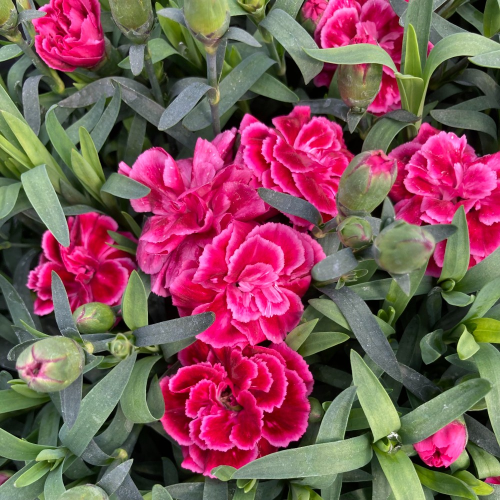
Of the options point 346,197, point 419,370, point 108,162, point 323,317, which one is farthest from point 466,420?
point 108,162

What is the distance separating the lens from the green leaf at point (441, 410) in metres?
0.68

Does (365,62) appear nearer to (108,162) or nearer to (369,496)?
(108,162)

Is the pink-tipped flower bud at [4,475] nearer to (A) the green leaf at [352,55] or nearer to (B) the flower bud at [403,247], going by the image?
(B) the flower bud at [403,247]

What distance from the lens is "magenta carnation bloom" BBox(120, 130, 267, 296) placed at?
0.77m

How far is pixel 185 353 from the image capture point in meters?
0.82

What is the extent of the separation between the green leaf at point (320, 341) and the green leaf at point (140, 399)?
22 centimetres

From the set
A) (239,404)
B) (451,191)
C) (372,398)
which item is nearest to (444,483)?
(372,398)

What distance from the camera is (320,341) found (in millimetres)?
788

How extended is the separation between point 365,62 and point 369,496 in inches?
25.2

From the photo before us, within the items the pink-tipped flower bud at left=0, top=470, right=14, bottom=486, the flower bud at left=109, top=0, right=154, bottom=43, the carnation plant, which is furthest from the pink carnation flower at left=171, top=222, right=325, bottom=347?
the pink-tipped flower bud at left=0, top=470, right=14, bottom=486

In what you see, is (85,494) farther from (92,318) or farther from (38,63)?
(38,63)

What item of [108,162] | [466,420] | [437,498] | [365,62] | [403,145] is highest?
[365,62]

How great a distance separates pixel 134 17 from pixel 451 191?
527 millimetres

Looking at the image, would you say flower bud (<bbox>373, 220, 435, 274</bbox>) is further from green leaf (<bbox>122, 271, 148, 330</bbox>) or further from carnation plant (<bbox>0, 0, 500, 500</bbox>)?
green leaf (<bbox>122, 271, 148, 330</bbox>)
